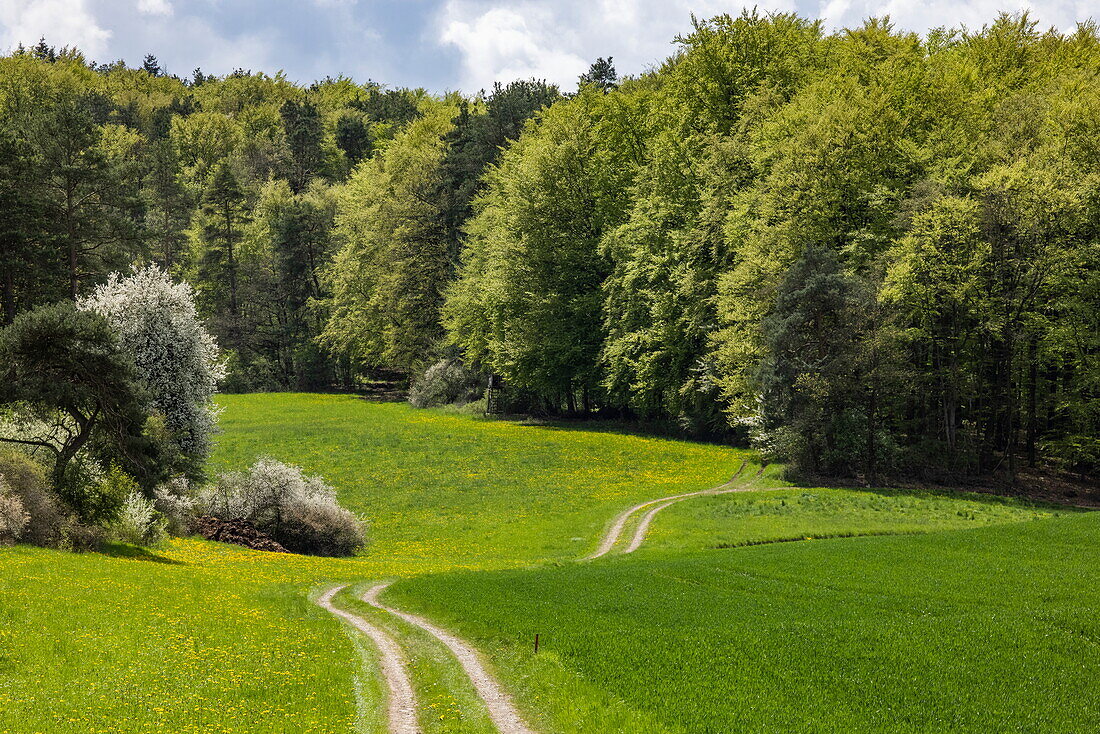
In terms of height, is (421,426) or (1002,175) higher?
(1002,175)

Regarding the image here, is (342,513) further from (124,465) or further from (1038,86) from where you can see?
(1038,86)

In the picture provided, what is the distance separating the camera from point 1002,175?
4106 cm

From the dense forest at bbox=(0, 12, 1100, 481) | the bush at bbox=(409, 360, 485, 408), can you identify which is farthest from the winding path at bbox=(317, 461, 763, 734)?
the bush at bbox=(409, 360, 485, 408)

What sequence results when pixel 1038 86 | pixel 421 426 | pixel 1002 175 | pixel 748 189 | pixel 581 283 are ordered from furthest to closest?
1. pixel 581 283
2. pixel 421 426
3. pixel 748 189
4. pixel 1038 86
5. pixel 1002 175

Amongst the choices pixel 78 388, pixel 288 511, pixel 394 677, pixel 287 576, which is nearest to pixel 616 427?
pixel 288 511

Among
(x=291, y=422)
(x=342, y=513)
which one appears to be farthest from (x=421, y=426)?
(x=342, y=513)

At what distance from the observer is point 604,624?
18.6m

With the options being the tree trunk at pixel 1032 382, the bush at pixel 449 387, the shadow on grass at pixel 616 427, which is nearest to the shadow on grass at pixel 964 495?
the tree trunk at pixel 1032 382

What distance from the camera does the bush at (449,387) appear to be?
268 ft

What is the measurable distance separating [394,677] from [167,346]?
29248 mm

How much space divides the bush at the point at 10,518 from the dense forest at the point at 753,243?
21.0m

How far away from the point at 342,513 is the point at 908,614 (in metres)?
26.5

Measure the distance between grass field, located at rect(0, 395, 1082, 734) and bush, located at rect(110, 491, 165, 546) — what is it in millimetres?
995

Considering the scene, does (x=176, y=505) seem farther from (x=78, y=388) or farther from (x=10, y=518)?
(x=10, y=518)
